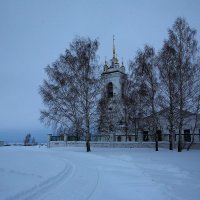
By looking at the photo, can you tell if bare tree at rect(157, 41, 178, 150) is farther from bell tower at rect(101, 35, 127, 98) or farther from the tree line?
bell tower at rect(101, 35, 127, 98)

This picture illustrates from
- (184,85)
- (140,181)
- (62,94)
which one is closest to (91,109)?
(62,94)

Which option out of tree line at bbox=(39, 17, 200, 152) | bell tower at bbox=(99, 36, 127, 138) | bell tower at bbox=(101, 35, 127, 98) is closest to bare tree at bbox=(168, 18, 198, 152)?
tree line at bbox=(39, 17, 200, 152)

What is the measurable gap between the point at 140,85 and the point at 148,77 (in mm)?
1173

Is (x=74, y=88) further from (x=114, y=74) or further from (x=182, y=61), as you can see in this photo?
(x=114, y=74)

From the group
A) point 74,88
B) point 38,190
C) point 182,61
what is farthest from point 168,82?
point 38,190

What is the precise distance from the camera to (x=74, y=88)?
25000mm

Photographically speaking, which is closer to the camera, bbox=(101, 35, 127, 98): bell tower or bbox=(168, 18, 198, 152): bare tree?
bbox=(168, 18, 198, 152): bare tree

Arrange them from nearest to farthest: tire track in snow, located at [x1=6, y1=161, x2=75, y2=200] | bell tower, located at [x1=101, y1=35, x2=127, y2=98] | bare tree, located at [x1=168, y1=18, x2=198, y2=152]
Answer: tire track in snow, located at [x1=6, y1=161, x2=75, y2=200]
bare tree, located at [x1=168, y1=18, x2=198, y2=152]
bell tower, located at [x1=101, y1=35, x2=127, y2=98]

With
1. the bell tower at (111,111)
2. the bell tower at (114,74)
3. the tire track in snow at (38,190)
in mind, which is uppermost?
the bell tower at (114,74)

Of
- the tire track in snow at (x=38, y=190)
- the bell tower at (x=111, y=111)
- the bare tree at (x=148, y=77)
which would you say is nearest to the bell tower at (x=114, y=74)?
the bell tower at (x=111, y=111)

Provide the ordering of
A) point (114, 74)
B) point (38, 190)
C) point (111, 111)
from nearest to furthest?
point (38, 190) → point (111, 111) → point (114, 74)

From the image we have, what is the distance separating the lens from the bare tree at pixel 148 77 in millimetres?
26141

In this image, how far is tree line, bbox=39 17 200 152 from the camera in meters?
24.4

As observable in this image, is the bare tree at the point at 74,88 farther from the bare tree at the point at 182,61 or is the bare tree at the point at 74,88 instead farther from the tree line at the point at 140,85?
the bare tree at the point at 182,61
